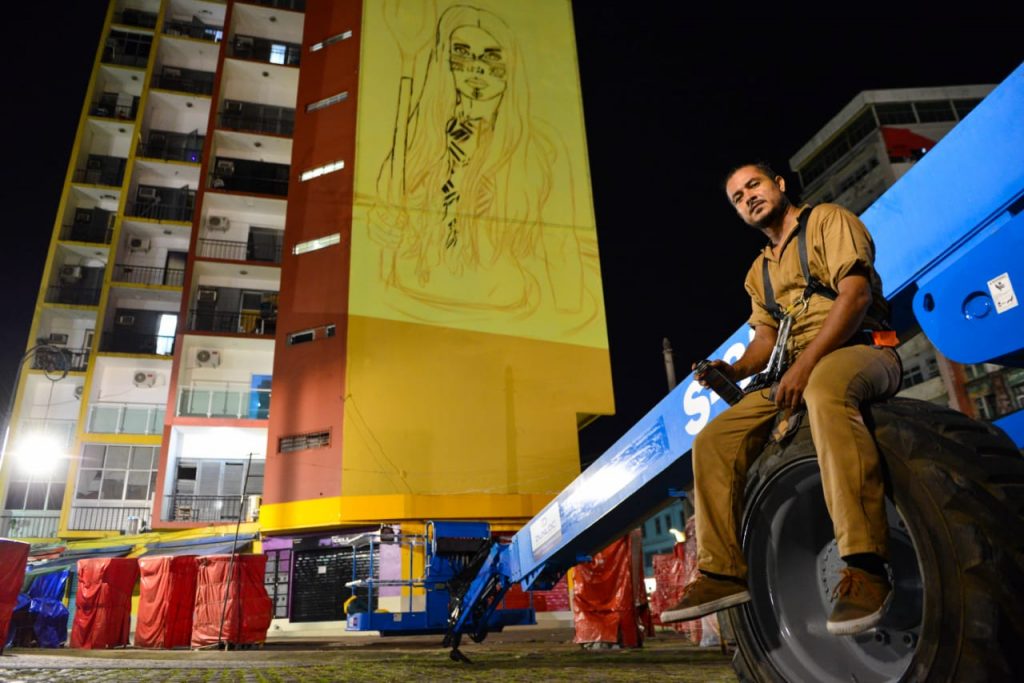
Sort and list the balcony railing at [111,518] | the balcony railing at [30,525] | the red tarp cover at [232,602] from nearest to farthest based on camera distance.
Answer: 1. the red tarp cover at [232,602]
2. the balcony railing at [111,518]
3. the balcony railing at [30,525]

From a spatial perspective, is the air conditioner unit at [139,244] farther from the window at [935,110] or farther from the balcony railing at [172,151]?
the window at [935,110]

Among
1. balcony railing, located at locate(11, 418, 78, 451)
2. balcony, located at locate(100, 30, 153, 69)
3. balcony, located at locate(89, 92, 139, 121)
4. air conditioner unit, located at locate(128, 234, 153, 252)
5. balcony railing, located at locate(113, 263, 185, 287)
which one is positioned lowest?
balcony railing, located at locate(11, 418, 78, 451)

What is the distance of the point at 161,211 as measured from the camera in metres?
31.7

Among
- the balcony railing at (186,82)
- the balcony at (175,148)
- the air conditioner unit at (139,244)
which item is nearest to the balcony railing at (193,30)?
the balcony railing at (186,82)

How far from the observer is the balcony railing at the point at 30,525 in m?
26.5

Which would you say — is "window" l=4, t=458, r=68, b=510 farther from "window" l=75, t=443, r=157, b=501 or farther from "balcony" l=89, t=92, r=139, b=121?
"balcony" l=89, t=92, r=139, b=121

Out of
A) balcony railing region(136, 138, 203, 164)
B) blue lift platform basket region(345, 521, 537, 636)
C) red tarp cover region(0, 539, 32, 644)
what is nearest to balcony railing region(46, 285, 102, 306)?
balcony railing region(136, 138, 203, 164)

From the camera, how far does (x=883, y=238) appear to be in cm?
269

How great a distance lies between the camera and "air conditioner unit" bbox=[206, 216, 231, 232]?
2986 cm

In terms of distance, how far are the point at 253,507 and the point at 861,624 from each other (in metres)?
27.1

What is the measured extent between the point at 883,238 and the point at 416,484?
793 inches

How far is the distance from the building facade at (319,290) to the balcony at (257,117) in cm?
11

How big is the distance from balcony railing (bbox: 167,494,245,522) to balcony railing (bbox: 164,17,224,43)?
75.7 feet

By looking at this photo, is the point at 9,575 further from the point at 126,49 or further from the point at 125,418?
the point at 126,49
